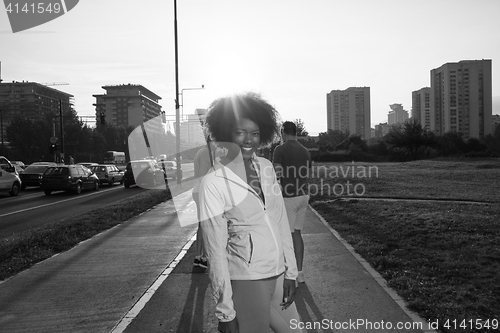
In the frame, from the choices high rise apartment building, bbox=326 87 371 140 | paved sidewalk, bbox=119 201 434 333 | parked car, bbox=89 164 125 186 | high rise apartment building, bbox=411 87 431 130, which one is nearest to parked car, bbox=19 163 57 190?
parked car, bbox=89 164 125 186

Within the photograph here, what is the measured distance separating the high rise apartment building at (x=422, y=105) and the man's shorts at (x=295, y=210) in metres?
121

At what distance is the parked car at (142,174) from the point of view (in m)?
28.7

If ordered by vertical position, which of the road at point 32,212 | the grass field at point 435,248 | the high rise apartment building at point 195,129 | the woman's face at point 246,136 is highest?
the high rise apartment building at point 195,129

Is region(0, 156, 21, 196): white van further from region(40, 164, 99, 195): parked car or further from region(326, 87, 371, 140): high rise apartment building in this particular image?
region(326, 87, 371, 140): high rise apartment building

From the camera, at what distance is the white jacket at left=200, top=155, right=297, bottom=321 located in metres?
2.49

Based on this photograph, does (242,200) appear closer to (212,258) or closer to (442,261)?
(212,258)

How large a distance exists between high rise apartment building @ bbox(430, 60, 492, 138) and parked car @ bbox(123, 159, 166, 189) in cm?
9397

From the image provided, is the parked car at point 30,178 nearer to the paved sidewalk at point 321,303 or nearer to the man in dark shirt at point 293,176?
the paved sidewalk at point 321,303

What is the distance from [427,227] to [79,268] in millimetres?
6505

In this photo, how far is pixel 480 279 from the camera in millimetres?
5457

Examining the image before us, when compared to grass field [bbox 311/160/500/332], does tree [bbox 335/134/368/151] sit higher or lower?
higher

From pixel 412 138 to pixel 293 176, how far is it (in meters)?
59.4

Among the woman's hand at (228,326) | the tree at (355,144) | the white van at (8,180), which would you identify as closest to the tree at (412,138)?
the tree at (355,144)

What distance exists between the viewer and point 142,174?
29297 millimetres
